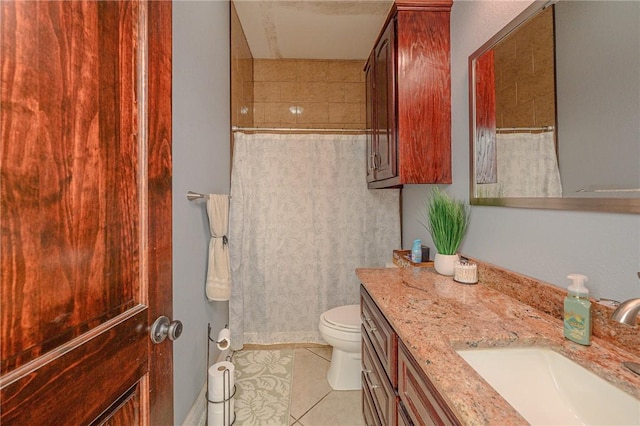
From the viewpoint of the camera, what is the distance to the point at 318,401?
176 cm

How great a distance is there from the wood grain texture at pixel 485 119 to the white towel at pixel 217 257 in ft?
4.41

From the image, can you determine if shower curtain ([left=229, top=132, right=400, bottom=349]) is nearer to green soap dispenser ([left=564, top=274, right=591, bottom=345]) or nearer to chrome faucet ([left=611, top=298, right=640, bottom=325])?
green soap dispenser ([left=564, top=274, right=591, bottom=345])

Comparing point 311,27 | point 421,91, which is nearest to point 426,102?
point 421,91

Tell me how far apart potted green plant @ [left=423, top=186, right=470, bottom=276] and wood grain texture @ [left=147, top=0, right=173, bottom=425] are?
48.1 inches

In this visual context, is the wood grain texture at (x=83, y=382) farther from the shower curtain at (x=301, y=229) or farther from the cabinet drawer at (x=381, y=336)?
the shower curtain at (x=301, y=229)

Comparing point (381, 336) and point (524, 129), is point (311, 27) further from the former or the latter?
point (381, 336)

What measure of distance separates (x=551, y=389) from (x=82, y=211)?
1.06 m

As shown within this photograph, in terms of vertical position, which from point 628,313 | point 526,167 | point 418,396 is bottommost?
point 418,396

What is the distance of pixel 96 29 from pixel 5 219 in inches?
14.0

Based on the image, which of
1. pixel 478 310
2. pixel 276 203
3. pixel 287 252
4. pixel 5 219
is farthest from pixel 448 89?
pixel 5 219

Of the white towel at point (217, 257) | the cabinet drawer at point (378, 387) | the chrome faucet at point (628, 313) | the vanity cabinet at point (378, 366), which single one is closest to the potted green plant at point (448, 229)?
the vanity cabinet at point (378, 366)

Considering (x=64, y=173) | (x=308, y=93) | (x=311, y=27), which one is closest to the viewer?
(x=64, y=173)

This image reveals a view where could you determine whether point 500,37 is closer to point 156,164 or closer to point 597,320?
point 597,320

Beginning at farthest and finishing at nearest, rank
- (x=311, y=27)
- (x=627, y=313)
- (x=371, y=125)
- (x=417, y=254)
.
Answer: (x=311, y=27) < (x=371, y=125) < (x=417, y=254) < (x=627, y=313)
